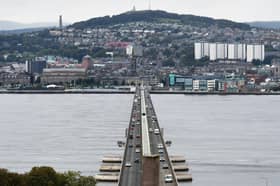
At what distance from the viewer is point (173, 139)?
1902 centimetres

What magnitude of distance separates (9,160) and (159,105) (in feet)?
54.5

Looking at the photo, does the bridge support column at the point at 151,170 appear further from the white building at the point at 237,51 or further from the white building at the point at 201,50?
the white building at the point at 237,51

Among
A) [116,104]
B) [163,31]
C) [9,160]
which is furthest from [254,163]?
[163,31]

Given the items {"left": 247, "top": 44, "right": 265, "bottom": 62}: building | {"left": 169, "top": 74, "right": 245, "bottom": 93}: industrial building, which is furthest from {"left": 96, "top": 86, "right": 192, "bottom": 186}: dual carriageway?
{"left": 247, "top": 44, "right": 265, "bottom": 62}: building

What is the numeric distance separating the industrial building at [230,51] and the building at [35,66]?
37.4 feet

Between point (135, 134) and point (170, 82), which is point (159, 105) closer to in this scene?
point (135, 134)

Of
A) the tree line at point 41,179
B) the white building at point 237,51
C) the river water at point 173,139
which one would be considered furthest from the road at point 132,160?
the white building at point 237,51

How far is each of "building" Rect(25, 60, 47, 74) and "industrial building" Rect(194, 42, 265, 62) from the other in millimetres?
11390

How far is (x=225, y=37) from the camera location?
7169 cm

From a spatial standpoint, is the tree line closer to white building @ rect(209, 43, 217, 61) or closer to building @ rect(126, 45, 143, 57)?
building @ rect(126, 45, 143, 57)

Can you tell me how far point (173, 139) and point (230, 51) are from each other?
149ft

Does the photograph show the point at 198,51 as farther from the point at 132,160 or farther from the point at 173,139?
the point at 132,160

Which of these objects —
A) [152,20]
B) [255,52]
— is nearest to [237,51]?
[255,52]

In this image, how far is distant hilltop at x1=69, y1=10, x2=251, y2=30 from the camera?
7900 cm
